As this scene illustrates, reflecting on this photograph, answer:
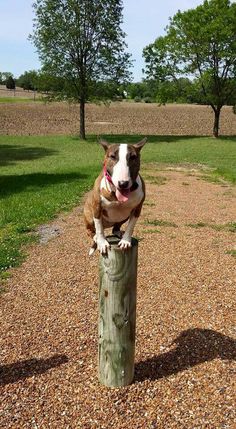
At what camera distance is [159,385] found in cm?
461

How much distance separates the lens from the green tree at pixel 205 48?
35994 millimetres

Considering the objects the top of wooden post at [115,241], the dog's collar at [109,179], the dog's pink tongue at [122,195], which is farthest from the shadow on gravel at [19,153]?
the dog's pink tongue at [122,195]

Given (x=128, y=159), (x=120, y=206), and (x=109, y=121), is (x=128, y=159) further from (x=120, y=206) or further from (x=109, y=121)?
(x=109, y=121)

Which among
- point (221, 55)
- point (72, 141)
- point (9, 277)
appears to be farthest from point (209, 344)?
point (221, 55)

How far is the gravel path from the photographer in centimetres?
425

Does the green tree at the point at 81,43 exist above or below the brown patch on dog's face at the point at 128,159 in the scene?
above

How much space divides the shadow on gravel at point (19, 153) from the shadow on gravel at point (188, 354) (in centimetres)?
2047

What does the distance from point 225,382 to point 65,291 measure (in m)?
3.16

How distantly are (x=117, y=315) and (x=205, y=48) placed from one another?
37.1 metres

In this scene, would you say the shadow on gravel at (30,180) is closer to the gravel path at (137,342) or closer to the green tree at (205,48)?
the gravel path at (137,342)

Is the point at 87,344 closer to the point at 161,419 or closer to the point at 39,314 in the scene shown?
the point at 39,314

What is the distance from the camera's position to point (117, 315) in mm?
4500

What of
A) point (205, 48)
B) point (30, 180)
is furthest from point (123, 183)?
point (205, 48)

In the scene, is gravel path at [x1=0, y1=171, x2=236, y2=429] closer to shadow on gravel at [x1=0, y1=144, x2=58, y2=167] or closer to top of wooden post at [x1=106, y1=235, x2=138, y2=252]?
top of wooden post at [x1=106, y1=235, x2=138, y2=252]
